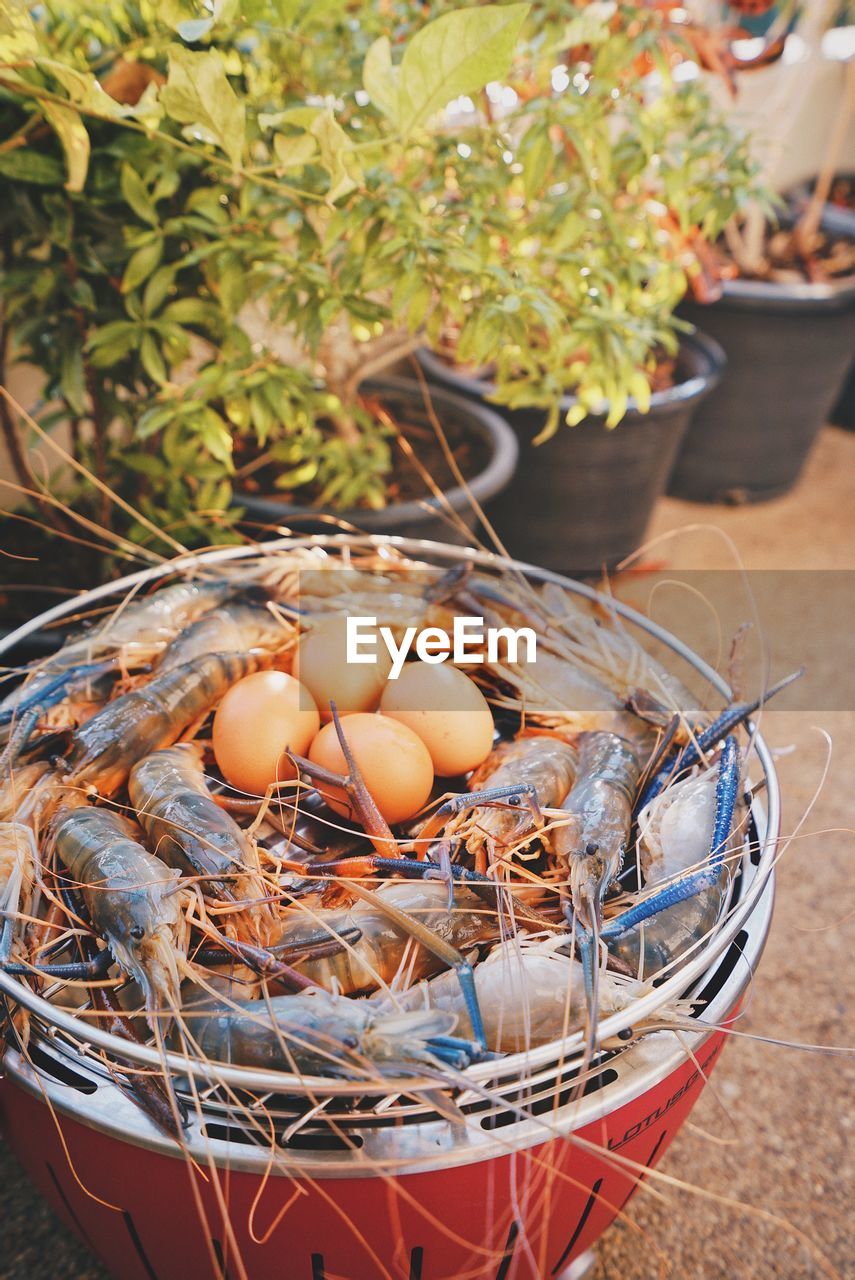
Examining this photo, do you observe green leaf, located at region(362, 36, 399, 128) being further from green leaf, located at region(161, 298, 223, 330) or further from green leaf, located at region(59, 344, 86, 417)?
green leaf, located at region(59, 344, 86, 417)

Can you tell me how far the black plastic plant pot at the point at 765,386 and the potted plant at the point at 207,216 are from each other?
72.0 inches

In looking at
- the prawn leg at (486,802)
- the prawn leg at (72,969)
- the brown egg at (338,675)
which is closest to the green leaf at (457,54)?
the brown egg at (338,675)

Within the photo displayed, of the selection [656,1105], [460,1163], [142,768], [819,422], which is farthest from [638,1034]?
[819,422]

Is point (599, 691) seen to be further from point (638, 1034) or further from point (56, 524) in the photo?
point (56, 524)

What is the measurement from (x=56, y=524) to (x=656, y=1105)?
166cm

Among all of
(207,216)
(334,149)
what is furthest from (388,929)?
(207,216)

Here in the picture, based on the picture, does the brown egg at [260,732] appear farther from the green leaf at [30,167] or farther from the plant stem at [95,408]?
the green leaf at [30,167]

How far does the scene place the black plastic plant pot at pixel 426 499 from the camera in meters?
2.02

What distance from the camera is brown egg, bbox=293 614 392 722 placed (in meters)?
1.34

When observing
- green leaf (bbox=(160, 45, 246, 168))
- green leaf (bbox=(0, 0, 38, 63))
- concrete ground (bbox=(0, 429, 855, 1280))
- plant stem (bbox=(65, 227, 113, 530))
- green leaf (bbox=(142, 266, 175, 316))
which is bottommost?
concrete ground (bbox=(0, 429, 855, 1280))

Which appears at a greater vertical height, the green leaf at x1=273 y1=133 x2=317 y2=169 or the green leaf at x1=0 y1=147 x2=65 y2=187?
the green leaf at x1=273 y1=133 x2=317 y2=169

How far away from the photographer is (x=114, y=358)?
160cm

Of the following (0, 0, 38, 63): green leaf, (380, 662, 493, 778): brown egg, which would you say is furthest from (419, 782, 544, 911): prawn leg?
(0, 0, 38, 63): green leaf

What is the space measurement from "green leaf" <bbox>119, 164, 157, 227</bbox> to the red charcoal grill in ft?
3.86
